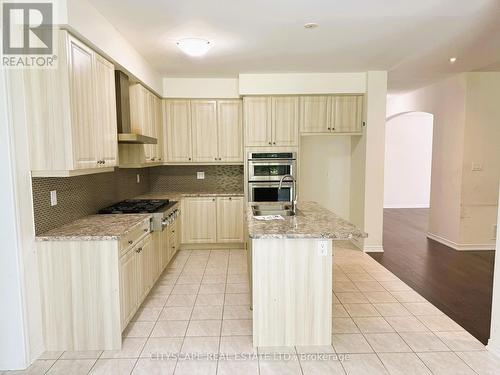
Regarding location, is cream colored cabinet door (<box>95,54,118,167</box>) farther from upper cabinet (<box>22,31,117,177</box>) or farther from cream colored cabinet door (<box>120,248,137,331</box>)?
cream colored cabinet door (<box>120,248,137,331</box>)

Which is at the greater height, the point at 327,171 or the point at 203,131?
the point at 203,131

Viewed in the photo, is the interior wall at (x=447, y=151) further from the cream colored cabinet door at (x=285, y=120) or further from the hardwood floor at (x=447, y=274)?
A: the cream colored cabinet door at (x=285, y=120)

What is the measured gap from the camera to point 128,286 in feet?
8.75

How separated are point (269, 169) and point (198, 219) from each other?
1343mm

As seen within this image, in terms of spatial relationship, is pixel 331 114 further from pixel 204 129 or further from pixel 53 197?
pixel 53 197

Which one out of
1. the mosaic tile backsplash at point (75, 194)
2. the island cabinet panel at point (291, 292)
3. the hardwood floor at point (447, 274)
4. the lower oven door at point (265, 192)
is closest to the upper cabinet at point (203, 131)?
the lower oven door at point (265, 192)

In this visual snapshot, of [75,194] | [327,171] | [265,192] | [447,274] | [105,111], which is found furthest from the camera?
[327,171]

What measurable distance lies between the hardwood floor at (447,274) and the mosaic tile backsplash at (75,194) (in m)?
3.58

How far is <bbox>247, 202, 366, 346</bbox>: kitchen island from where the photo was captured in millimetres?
2396

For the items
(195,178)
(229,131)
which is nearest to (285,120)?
(229,131)

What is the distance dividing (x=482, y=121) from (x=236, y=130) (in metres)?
3.76

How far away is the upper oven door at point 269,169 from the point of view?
4.92 m

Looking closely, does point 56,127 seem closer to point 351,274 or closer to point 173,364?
point 173,364

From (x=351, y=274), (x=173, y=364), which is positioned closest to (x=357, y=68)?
(x=351, y=274)
